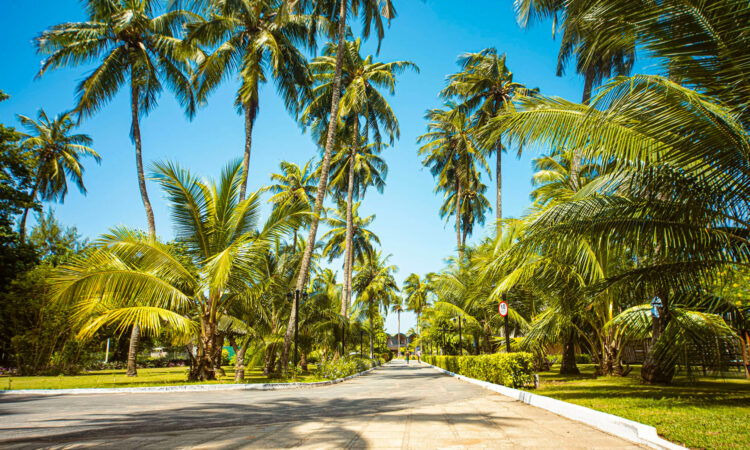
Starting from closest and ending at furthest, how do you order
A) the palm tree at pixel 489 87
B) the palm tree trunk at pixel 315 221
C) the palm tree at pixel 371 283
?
the palm tree trunk at pixel 315 221
the palm tree at pixel 489 87
the palm tree at pixel 371 283

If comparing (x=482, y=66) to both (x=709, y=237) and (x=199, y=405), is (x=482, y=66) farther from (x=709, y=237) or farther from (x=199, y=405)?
(x=199, y=405)

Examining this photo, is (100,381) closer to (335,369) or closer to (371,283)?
(335,369)

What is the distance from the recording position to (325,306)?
81.0 ft

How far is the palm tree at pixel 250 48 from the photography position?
17.4 metres

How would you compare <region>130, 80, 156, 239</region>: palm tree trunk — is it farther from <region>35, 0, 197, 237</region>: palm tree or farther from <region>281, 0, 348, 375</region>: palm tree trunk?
<region>281, 0, 348, 375</region>: palm tree trunk

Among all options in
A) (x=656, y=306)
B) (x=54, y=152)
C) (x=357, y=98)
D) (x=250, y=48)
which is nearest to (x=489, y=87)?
(x=357, y=98)

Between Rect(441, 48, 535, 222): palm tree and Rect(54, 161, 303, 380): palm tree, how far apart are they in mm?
15437

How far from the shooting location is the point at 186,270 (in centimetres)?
1239

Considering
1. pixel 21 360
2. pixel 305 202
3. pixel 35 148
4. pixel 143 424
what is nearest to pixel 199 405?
pixel 143 424

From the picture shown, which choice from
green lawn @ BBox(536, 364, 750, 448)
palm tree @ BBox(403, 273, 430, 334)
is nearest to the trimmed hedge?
green lawn @ BBox(536, 364, 750, 448)

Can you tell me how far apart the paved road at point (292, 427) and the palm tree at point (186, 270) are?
9.29 feet

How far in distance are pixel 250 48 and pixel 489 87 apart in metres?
14.0

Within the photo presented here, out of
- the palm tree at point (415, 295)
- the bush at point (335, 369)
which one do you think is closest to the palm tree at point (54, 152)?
the bush at point (335, 369)

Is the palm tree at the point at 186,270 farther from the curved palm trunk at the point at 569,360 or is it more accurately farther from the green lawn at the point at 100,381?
the curved palm trunk at the point at 569,360
